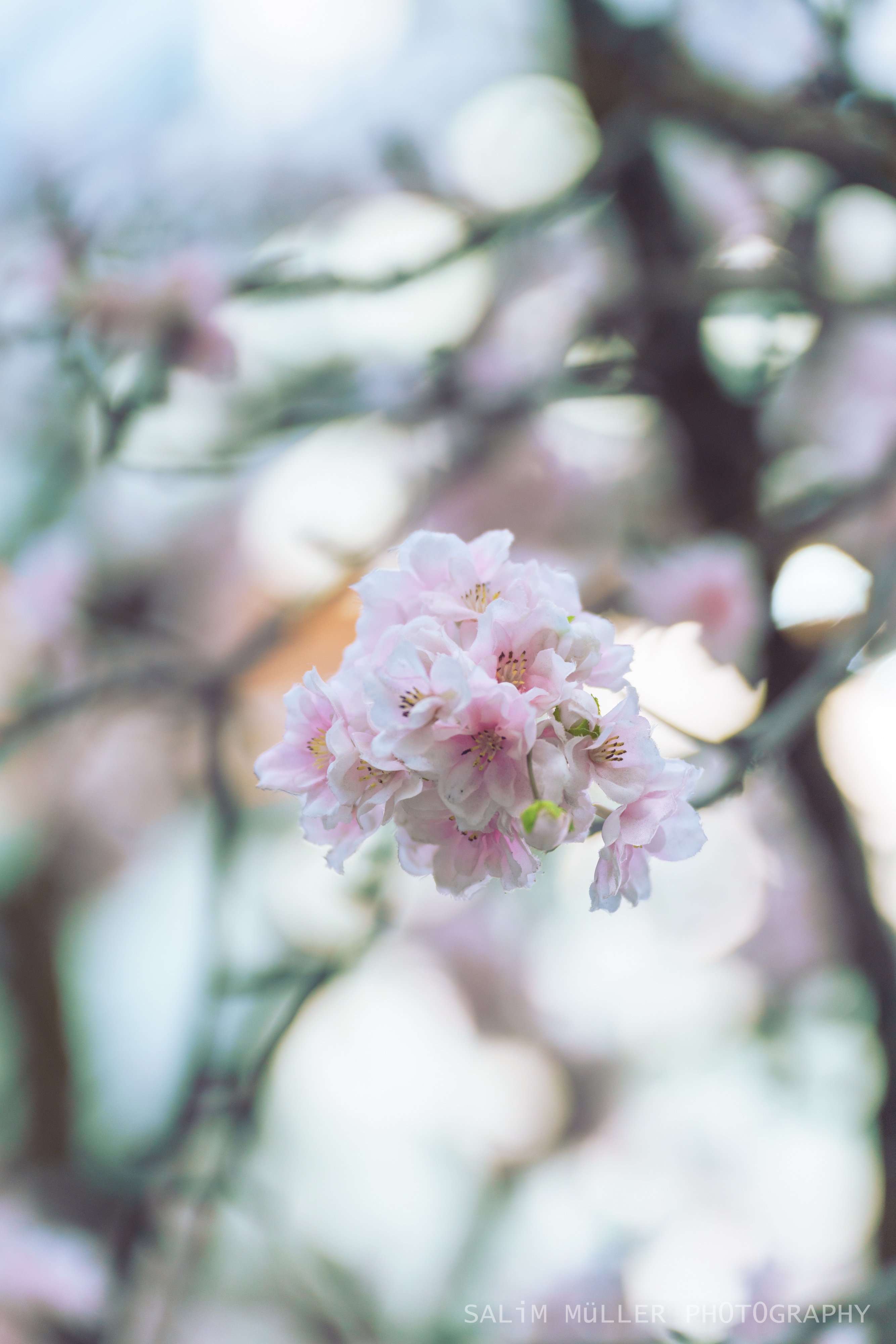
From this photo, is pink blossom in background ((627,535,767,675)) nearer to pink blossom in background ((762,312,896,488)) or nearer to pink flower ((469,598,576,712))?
pink blossom in background ((762,312,896,488))

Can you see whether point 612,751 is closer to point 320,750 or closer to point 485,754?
point 485,754

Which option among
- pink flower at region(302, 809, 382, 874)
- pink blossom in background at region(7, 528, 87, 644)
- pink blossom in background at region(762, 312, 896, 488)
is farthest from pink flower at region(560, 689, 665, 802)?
pink blossom in background at region(7, 528, 87, 644)

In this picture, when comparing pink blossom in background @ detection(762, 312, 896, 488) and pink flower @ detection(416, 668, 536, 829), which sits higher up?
pink flower @ detection(416, 668, 536, 829)

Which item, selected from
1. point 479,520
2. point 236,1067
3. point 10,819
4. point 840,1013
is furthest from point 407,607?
point 10,819

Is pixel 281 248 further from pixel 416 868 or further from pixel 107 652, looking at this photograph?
pixel 416 868

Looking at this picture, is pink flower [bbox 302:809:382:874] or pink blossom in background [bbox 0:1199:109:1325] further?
pink blossom in background [bbox 0:1199:109:1325]
